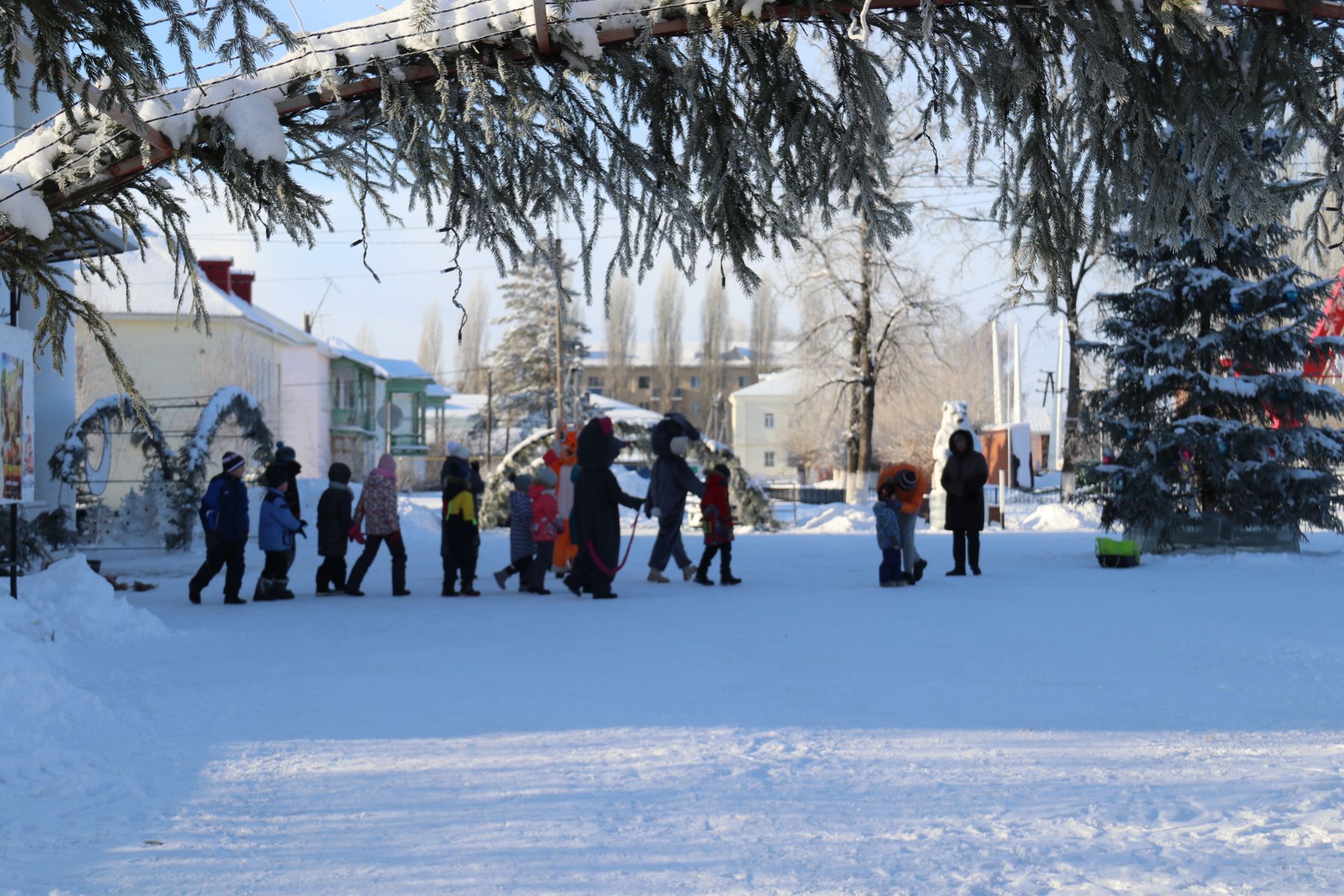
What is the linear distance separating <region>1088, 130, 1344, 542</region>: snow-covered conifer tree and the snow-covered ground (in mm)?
6755

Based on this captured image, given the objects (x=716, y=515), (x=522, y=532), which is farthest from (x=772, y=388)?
(x=522, y=532)

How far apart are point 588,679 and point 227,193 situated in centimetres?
394

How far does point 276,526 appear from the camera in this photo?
13.7 m

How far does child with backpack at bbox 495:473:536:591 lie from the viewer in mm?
14273

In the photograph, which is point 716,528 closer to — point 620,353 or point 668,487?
point 668,487

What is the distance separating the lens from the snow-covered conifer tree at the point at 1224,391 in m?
17.8

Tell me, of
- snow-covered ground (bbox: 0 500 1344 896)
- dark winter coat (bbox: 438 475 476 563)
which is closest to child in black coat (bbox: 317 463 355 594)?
dark winter coat (bbox: 438 475 476 563)

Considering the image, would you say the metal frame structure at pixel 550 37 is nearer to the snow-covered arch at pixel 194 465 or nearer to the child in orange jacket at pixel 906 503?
the child in orange jacket at pixel 906 503

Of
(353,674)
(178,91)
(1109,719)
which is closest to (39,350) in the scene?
(178,91)

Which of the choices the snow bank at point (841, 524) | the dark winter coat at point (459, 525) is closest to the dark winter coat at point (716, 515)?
the dark winter coat at point (459, 525)

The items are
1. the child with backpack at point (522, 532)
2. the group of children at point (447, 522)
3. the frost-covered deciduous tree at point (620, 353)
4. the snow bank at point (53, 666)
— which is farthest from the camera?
the frost-covered deciduous tree at point (620, 353)

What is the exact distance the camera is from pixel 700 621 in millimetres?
11000

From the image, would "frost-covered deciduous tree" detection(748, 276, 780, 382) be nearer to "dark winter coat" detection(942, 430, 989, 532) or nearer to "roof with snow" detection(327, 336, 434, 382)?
"roof with snow" detection(327, 336, 434, 382)

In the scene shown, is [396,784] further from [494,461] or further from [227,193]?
[494,461]
